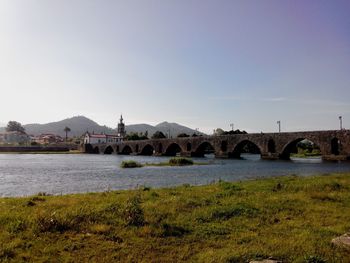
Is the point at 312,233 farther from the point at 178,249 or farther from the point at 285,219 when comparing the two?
the point at 178,249

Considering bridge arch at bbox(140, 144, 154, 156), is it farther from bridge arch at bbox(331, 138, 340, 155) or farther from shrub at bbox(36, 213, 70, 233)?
shrub at bbox(36, 213, 70, 233)

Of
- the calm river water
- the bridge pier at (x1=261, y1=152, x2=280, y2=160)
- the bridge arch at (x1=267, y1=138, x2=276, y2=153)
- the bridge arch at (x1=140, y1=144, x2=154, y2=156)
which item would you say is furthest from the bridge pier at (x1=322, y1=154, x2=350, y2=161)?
the bridge arch at (x1=140, y1=144, x2=154, y2=156)

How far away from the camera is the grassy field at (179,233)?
28.0ft

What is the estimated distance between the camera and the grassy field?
8.55 m

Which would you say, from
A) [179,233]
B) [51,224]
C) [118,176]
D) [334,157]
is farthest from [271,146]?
[51,224]

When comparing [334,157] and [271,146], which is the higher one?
[271,146]

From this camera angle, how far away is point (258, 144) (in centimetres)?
8688

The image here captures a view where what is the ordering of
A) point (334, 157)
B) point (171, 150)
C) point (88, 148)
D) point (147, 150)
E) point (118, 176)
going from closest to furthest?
point (118, 176) < point (334, 157) < point (171, 150) < point (147, 150) < point (88, 148)

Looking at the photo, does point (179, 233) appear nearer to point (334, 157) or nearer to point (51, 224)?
point (51, 224)

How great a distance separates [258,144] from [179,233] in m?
78.8

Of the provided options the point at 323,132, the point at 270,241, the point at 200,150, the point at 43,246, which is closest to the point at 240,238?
the point at 270,241

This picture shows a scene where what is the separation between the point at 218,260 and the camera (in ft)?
26.9

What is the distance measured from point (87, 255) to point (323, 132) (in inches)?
2755

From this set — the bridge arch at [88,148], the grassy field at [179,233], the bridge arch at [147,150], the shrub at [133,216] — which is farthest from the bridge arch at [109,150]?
the shrub at [133,216]
